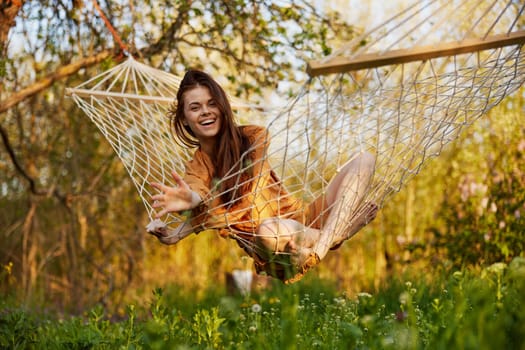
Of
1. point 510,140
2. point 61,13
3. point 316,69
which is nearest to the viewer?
point 316,69

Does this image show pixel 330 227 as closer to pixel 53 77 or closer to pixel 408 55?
pixel 408 55

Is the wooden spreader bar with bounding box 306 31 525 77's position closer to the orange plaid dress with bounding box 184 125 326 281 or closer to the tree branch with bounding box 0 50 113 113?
the orange plaid dress with bounding box 184 125 326 281

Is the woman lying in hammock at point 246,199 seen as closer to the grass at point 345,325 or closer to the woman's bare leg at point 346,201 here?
the woman's bare leg at point 346,201

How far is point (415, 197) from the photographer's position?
16.0 ft

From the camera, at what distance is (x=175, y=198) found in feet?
5.48

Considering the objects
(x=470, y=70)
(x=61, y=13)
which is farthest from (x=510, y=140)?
(x=61, y=13)

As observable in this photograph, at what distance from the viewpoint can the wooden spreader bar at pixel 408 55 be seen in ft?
4.50

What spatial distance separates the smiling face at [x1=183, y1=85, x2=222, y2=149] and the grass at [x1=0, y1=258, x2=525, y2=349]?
58 cm

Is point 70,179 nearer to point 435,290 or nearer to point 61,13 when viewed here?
point 61,13

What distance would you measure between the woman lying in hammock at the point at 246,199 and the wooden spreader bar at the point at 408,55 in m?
0.27

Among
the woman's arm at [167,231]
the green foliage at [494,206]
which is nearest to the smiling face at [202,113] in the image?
the woman's arm at [167,231]

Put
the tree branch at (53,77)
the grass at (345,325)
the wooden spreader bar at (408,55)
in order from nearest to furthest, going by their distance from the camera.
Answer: the grass at (345,325)
the wooden spreader bar at (408,55)
the tree branch at (53,77)

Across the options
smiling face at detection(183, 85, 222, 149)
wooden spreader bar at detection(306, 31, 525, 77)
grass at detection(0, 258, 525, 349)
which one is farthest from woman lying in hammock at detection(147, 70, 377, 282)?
wooden spreader bar at detection(306, 31, 525, 77)

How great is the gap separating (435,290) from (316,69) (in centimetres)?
156
